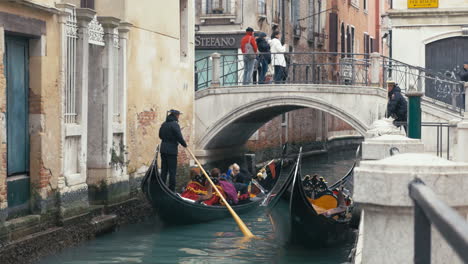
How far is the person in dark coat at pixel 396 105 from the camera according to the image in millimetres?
8859

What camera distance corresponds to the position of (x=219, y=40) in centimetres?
1519

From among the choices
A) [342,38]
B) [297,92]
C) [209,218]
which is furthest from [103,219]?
[342,38]

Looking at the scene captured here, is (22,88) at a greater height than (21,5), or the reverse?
(21,5)

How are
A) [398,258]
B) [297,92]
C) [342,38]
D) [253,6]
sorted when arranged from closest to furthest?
[398,258], [297,92], [253,6], [342,38]

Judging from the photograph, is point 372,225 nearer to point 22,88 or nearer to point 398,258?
point 398,258

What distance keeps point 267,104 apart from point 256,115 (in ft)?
2.92

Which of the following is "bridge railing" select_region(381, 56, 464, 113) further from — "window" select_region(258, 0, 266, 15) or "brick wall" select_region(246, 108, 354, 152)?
"brick wall" select_region(246, 108, 354, 152)

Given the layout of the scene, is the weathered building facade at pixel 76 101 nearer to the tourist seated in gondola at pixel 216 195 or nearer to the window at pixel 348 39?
the tourist seated in gondola at pixel 216 195

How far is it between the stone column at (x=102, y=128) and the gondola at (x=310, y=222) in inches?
79.3

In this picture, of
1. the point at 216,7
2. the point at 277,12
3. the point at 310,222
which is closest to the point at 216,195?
the point at 310,222

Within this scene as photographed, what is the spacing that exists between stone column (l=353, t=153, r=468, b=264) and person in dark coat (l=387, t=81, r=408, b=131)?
686 cm

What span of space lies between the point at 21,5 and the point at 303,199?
2.85 metres

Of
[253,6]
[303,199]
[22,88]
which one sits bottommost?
[303,199]

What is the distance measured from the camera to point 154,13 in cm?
1015
